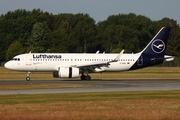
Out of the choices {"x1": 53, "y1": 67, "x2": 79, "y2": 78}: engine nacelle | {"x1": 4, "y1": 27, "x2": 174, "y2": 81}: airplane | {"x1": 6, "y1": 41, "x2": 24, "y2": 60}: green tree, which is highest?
{"x1": 6, "y1": 41, "x2": 24, "y2": 60}: green tree

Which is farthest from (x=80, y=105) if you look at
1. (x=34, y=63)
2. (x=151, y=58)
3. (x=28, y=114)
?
(x=151, y=58)

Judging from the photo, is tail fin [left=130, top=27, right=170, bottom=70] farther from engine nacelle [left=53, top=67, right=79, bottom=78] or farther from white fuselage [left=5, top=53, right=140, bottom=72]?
engine nacelle [left=53, top=67, right=79, bottom=78]

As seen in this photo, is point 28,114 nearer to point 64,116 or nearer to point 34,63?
point 64,116

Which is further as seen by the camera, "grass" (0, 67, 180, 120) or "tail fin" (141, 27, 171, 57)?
"tail fin" (141, 27, 171, 57)

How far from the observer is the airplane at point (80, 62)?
56.6 m

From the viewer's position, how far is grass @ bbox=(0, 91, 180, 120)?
22.1 m

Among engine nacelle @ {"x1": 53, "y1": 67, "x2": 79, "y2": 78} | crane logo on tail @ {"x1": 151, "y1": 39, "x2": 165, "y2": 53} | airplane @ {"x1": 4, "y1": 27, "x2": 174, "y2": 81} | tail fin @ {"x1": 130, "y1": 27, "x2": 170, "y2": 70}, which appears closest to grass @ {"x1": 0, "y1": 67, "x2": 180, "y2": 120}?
engine nacelle @ {"x1": 53, "y1": 67, "x2": 79, "y2": 78}

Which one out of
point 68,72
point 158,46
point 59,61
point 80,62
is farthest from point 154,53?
point 68,72

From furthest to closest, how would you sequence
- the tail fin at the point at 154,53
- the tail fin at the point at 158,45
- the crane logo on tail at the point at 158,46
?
the crane logo on tail at the point at 158,46, the tail fin at the point at 158,45, the tail fin at the point at 154,53

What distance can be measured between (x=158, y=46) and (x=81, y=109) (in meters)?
38.3

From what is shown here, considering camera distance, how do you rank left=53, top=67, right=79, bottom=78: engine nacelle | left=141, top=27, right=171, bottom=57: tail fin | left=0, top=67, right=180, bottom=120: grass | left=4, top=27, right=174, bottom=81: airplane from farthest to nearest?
left=141, top=27, right=171, bottom=57: tail fin < left=4, top=27, right=174, bottom=81: airplane < left=53, top=67, right=79, bottom=78: engine nacelle < left=0, top=67, right=180, bottom=120: grass

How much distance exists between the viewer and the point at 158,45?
62.0 m

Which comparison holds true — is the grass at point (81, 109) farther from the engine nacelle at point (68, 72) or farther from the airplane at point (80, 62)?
the airplane at point (80, 62)

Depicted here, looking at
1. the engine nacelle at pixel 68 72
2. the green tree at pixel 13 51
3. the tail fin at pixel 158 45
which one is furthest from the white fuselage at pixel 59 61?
the green tree at pixel 13 51
